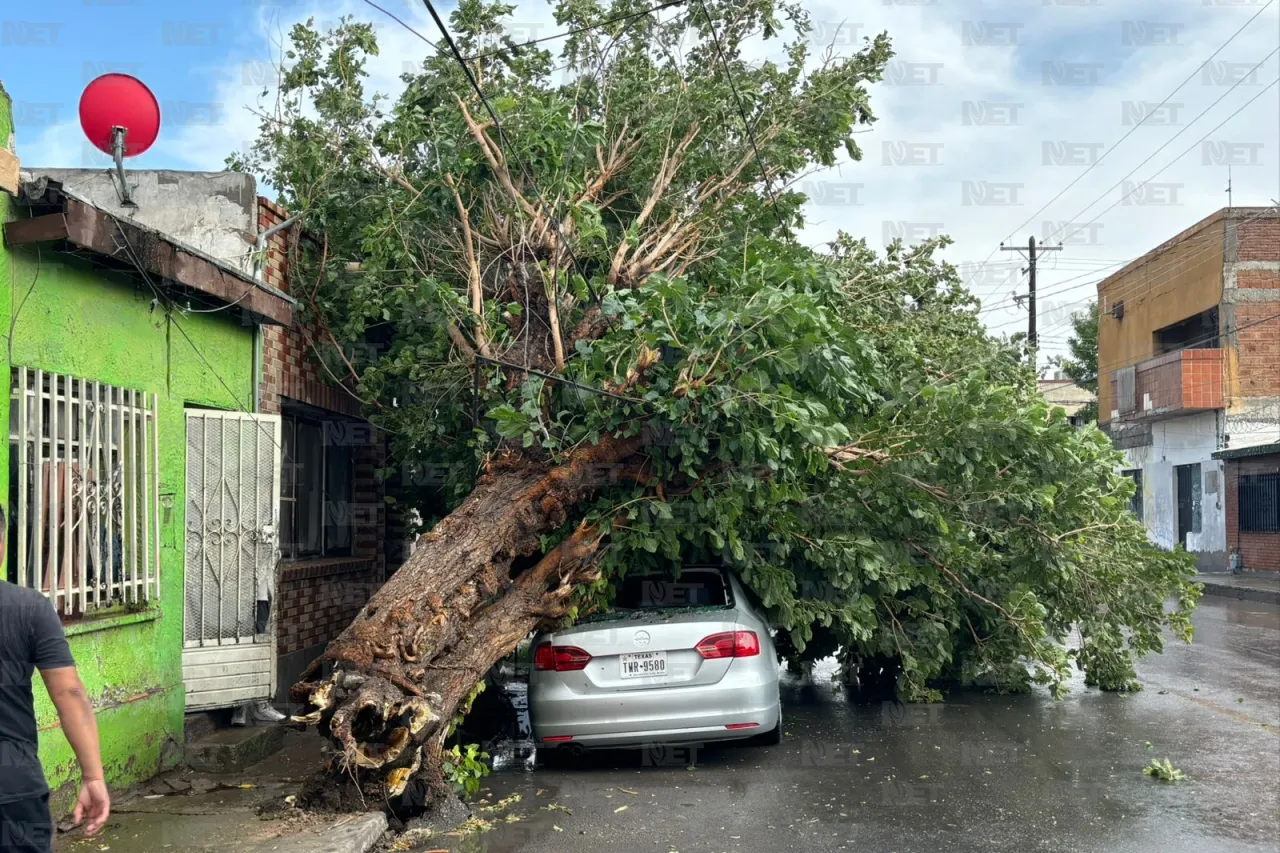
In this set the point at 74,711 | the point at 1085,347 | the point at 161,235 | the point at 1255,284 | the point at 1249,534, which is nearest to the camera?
the point at 74,711

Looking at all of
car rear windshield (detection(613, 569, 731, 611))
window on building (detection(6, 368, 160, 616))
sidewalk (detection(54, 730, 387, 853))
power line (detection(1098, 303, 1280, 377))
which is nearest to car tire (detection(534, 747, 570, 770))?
car rear windshield (detection(613, 569, 731, 611))

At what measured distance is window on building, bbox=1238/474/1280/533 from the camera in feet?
94.1

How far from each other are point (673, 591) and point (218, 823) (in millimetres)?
3667

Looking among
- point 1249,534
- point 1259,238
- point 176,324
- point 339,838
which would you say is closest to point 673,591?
→ point 339,838

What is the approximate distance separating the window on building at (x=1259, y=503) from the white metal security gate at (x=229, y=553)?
87.2ft

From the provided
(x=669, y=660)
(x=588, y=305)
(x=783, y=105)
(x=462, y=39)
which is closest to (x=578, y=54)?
(x=462, y=39)

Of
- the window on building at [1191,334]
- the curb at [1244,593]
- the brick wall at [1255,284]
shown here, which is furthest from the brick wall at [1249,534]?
the window on building at [1191,334]

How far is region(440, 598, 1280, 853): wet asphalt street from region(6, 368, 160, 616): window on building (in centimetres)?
252

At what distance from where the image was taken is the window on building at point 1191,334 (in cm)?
3245

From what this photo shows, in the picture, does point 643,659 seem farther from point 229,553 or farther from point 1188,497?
point 1188,497

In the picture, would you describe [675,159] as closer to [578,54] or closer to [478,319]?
[578,54]

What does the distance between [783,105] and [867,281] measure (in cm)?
205

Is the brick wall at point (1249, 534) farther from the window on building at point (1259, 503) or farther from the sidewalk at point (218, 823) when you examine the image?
the sidewalk at point (218, 823)

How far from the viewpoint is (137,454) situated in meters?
7.42
